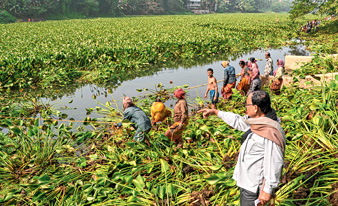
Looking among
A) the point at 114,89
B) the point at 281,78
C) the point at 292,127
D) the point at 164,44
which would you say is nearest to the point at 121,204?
the point at 292,127

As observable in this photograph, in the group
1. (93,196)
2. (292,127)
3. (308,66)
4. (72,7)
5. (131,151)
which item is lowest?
(93,196)

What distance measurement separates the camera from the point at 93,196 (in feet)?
12.1

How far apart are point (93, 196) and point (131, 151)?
1032 millimetres

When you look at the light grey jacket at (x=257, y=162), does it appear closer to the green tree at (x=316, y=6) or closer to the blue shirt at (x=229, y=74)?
the blue shirt at (x=229, y=74)

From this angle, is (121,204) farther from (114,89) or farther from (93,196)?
(114,89)

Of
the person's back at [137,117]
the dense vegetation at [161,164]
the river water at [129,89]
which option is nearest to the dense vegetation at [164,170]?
the dense vegetation at [161,164]

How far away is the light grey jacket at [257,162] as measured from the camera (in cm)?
214

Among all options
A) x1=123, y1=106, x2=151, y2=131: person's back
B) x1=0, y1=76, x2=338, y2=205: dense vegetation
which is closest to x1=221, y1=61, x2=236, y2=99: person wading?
x1=0, y1=76, x2=338, y2=205: dense vegetation

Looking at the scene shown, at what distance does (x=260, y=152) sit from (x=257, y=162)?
0.34ft

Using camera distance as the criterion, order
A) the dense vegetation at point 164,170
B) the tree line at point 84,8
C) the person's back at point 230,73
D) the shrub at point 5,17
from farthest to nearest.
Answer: the tree line at point 84,8 < the shrub at point 5,17 < the person's back at point 230,73 < the dense vegetation at point 164,170

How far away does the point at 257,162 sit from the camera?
7.50 feet

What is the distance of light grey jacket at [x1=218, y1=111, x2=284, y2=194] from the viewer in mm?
2137

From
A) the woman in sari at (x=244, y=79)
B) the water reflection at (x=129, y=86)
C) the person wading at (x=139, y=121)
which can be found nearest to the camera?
the person wading at (x=139, y=121)

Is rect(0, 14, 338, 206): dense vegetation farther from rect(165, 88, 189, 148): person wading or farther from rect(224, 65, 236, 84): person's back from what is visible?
rect(224, 65, 236, 84): person's back
